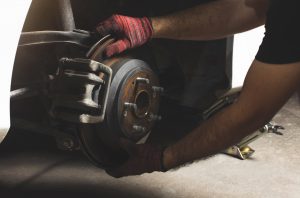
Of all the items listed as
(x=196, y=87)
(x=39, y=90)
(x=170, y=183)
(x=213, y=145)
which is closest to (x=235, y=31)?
(x=196, y=87)

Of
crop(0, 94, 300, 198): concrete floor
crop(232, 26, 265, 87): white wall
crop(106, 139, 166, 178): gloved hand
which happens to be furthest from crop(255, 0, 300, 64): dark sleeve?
crop(0, 94, 300, 198): concrete floor

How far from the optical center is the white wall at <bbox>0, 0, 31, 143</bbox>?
37.1 inches

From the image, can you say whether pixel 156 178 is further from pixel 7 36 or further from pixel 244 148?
pixel 7 36

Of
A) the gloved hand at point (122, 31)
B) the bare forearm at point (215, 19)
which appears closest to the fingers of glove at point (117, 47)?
the gloved hand at point (122, 31)

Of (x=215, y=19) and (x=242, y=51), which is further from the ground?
(x=215, y=19)

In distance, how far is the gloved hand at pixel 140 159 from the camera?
1375 mm

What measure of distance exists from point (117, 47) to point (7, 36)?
1.30 ft

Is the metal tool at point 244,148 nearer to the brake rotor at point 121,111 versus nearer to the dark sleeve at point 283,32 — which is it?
the brake rotor at point 121,111

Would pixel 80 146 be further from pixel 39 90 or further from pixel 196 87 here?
pixel 196 87

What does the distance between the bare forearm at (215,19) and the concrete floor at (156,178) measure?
0.54 m

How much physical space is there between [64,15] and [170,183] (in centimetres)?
74

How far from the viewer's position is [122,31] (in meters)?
1.31

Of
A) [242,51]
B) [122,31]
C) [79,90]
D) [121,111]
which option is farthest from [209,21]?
[79,90]

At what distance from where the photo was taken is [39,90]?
127 centimetres
